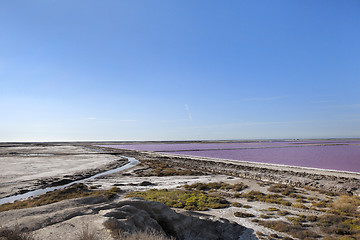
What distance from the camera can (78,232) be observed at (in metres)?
7.83

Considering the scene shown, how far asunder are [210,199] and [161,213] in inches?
322

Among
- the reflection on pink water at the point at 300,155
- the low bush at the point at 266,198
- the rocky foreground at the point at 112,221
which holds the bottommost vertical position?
the reflection on pink water at the point at 300,155

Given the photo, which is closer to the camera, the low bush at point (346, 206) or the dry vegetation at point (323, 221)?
the dry vegetation at point (323, 221)

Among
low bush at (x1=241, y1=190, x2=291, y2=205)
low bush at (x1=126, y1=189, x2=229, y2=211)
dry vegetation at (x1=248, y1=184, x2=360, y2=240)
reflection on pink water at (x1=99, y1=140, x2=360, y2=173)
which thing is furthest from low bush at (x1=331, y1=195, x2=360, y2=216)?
reflection on pink water at (x1=99, y1=140, x2=360, y2=173)

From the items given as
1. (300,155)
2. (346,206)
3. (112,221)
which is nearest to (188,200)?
(112,221)

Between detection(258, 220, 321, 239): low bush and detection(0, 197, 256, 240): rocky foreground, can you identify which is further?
detection(258, 220, 321, 239): low bush

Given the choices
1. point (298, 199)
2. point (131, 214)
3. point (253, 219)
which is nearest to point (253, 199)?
point (298, 199)

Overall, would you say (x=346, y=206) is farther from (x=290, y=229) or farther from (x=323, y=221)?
(x=290, y=229)

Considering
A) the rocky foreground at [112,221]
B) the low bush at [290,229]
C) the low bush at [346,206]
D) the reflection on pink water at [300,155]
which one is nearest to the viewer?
the rocky foreground at [112,221]

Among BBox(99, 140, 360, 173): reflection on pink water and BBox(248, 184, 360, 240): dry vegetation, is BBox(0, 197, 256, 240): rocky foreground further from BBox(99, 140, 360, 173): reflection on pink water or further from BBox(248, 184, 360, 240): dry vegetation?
BBox(99, 140, 360, 173): reflection on pink water

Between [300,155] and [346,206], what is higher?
[346,206]

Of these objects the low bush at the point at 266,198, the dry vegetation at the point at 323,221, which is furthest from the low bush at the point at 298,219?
the low bush at the point at 266,198

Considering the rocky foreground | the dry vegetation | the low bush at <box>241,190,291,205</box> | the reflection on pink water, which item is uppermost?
the rocky foreground

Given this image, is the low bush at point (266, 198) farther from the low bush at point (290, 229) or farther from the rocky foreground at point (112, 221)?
the rocky foreground at point (112, 221)
